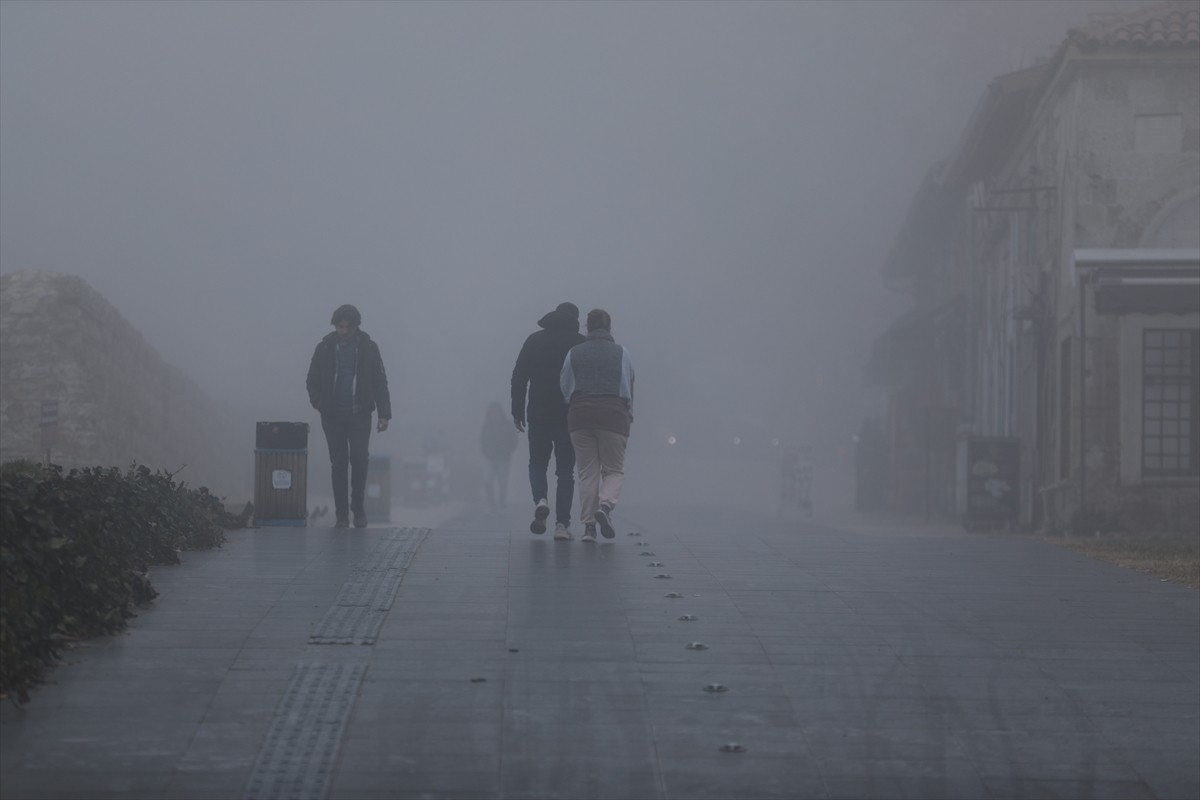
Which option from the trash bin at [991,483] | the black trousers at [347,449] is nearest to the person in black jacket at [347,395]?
the black trousers at [347,449]

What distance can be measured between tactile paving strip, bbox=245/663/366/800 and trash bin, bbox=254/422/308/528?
7.83 meters

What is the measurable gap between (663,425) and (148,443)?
261 ft

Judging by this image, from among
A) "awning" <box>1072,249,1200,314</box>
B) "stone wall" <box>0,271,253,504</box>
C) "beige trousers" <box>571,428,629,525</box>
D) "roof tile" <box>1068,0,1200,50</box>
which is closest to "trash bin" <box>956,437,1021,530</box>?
"awning" <box>1072,249,1200,314</box>

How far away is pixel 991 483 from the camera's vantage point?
90.8ft

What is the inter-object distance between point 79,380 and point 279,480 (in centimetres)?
1548

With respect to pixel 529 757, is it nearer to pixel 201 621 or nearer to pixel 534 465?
pixel 201 621

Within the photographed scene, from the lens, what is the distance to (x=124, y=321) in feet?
110

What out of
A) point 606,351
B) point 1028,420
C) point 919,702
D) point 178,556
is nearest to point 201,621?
point 178,556

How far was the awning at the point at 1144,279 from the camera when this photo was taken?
21.6 meters

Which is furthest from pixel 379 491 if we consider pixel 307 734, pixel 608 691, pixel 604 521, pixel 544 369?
pixel 307 734

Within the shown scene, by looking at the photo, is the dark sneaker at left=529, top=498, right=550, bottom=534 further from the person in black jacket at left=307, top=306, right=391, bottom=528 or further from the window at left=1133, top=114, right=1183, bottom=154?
the window at left=1133, top=114, right=1183, bottom=154

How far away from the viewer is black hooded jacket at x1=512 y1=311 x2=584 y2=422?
1449 cm

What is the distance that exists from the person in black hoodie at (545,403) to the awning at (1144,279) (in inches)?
379

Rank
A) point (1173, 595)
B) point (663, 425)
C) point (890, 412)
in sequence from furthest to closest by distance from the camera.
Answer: point (663, 425)
point (890, 412)
point (1173, 595)
